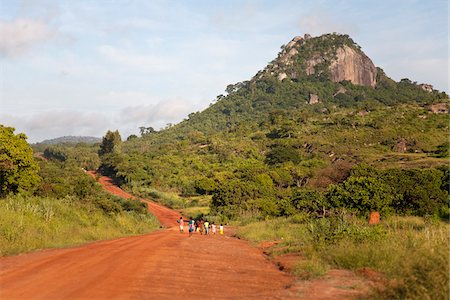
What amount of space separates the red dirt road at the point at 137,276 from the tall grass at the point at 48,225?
1457 millimetres

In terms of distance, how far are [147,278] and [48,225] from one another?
1031 cm

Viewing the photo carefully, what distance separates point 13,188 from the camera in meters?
23.6

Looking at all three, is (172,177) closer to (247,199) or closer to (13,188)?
(247,199)

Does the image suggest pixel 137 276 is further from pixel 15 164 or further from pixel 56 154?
pixel 56 154

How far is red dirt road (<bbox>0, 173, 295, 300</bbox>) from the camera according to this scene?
8188 millimetres

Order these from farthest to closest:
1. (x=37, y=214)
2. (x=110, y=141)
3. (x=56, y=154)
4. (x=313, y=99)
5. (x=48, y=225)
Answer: (x=313, y=99) < (x=56, y=154) < (x=110, y=141) < (x=37, y=214) < (x=48, y=225)

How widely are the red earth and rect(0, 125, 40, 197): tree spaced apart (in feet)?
33.9

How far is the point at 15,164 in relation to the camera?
23.0 meters

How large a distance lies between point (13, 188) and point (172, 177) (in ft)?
171

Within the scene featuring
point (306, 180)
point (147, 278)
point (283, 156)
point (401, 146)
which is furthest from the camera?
point (401, 146)

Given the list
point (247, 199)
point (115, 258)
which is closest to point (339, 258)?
point (115, 258)

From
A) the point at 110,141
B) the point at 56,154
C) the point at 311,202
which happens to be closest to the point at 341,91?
the point at 110,141

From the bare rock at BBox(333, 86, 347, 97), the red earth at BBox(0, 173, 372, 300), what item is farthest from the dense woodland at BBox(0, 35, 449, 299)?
the bare rock at BBox(333, 86, 347, 97)

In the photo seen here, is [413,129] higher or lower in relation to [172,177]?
higher
